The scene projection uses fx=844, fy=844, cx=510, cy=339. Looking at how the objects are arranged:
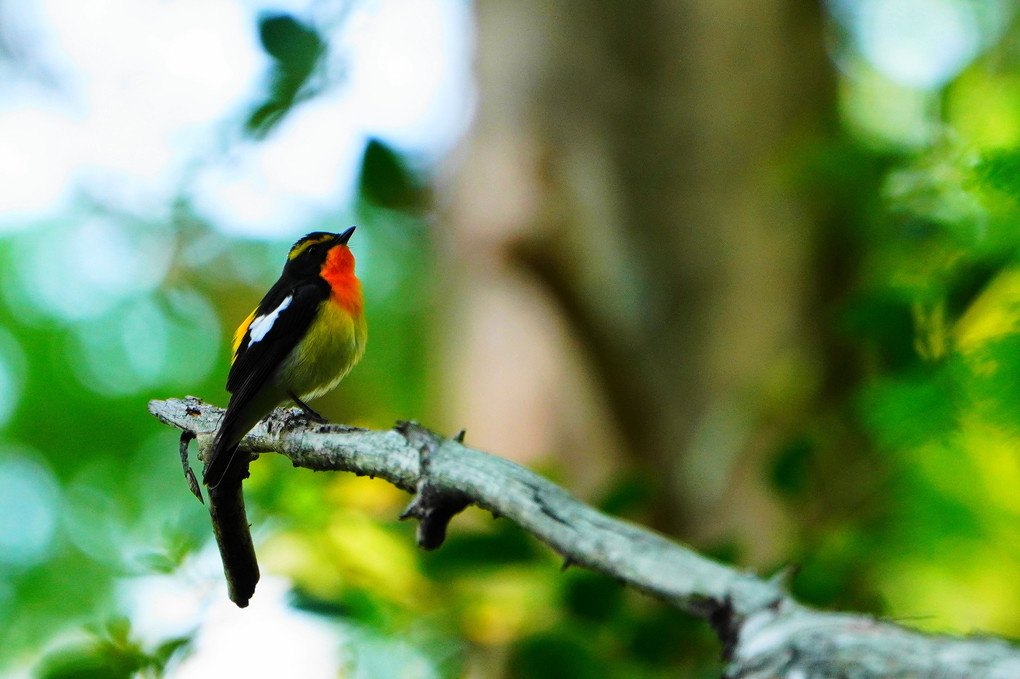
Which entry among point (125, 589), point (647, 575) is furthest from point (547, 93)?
point (647, 575)

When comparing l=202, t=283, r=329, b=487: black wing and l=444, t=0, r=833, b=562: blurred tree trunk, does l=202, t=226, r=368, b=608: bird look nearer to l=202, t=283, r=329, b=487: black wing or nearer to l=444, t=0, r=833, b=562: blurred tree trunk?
l=202, t=283, r=329, b=487: black wing

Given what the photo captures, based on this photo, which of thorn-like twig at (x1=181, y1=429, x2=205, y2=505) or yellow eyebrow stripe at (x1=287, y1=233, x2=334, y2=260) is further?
yellow eyebrow stripe at (x1=287, y1=233, x2=334, y2=260)

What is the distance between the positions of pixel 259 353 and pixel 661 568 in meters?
0.89

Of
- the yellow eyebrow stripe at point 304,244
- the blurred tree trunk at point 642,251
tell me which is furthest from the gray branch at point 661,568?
the blurred tree trunk at point 642,251

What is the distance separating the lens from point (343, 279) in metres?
1.94

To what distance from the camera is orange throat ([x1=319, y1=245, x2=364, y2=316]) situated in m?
1.81

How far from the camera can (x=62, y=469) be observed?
2.33 m

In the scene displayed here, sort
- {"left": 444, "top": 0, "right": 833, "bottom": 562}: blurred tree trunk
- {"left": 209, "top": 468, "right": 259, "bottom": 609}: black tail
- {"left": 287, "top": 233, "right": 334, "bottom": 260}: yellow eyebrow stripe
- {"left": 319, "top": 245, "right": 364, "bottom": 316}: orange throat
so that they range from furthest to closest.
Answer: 1. {"left": 444, "top": 0, "right": 833, "bottom": 562}: blurred tree trunk
2. {"left": 287, "top": 233, "right": 334, "bottom": 260}: yellow eyebrow stripe
3. {"left": 319, "top": 245, "right": 364, "bottom": 316}: orange throat
4. {"left": 209, "top": 468, "right": 259, "bottom": 609}: black tail

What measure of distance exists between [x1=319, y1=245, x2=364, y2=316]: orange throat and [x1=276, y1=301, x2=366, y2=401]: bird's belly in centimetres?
3

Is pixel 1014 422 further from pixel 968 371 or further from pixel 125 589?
pixel 125 589

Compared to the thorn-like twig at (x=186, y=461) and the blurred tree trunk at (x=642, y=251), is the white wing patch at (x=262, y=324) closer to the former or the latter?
the thorn-like twig at (x=186, y=461)

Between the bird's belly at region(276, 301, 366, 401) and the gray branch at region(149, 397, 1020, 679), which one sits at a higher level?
the bird's belly at region(276, 301, 366, 401)

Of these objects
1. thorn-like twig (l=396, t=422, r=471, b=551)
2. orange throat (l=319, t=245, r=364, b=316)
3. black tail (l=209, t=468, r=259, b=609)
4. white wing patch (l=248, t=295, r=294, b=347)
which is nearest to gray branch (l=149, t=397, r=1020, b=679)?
thorn-like twig (l=396, t=422, r=471, b=551)

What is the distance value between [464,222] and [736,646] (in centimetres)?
357
